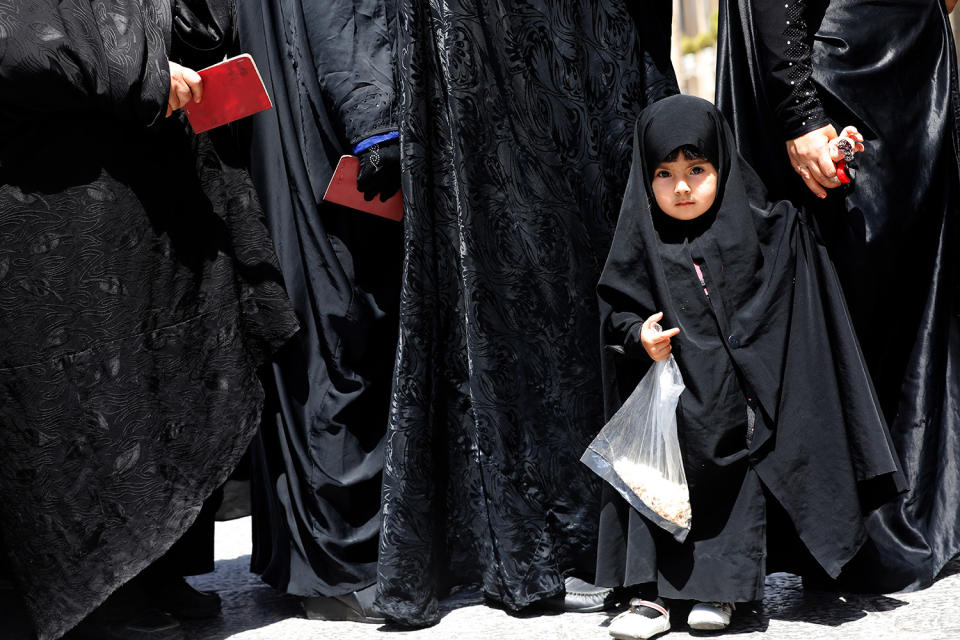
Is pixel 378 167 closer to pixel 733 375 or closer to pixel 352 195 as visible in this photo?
pixel 352 195

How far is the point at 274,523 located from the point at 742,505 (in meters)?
1.17

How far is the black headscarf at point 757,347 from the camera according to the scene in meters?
2.33

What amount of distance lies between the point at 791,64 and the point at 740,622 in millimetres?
1223

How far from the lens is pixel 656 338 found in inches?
90.9

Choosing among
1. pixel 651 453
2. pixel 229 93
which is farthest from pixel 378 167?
pixel 651 453

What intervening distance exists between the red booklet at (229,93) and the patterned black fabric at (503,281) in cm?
33

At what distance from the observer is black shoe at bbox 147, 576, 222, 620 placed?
9.05 feet

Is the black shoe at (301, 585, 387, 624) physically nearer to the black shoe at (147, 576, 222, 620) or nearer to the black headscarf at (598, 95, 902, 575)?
the black shoe at (147, 576, 222, 620)

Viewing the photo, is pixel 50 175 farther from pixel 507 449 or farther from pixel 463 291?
pixel 507 449

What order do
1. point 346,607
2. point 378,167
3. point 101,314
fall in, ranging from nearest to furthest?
point 101,314 < point 378,167 < point 346,607

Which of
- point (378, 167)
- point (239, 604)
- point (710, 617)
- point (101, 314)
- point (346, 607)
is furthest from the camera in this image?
point (239, 604)

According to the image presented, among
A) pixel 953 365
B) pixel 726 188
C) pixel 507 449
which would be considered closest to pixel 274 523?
pixel 507 449

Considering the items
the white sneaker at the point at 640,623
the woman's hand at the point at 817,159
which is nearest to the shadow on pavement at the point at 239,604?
the white sneaker at the point at 640,623

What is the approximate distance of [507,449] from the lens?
103 inches
